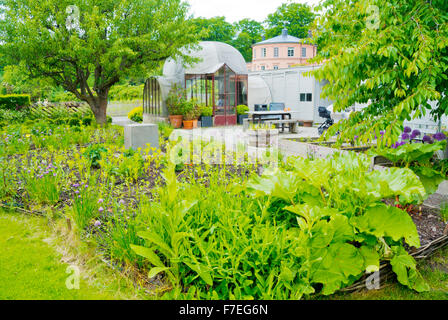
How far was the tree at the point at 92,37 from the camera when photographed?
12.3m

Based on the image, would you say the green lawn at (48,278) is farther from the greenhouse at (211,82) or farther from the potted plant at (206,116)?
the greenhouse at (211,82)

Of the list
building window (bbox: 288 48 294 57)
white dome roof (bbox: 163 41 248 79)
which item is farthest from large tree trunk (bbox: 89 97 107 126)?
building window (bbox: 288 48 294 57)

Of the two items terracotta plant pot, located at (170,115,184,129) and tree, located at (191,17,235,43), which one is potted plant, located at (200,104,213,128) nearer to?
terracotta plant pot, located at (170,115,184,129)

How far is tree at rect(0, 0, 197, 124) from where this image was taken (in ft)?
40.4

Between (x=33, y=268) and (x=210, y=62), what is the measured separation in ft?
52.6

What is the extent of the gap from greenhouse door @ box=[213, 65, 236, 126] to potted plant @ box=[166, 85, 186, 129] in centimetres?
170

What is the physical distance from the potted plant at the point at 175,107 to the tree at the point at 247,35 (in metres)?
33.8

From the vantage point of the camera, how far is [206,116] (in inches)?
694

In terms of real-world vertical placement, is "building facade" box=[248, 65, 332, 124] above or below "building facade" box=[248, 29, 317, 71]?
below

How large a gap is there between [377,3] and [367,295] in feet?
9.05

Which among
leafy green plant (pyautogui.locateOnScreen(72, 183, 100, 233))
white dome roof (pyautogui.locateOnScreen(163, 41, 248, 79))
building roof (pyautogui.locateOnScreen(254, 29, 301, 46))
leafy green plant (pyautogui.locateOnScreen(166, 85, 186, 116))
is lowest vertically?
leafy green plant (pyautogui.locateOnScreen(72, 183, 100, 233))

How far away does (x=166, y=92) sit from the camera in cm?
1778
